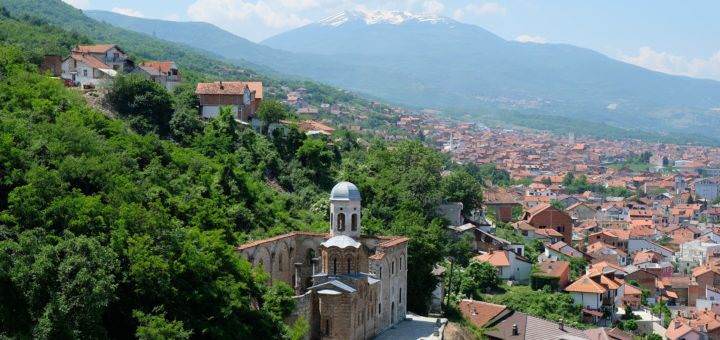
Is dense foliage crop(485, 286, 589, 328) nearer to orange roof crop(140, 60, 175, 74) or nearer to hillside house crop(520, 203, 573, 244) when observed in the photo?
hillside house crop(520, 203, 573, 244)

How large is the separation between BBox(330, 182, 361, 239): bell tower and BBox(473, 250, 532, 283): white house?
15.4m

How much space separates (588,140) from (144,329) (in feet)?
601

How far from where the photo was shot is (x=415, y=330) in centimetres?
2619

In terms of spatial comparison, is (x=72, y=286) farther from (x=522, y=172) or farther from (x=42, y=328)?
(x=522, y=172)

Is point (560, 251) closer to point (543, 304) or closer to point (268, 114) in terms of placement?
point (543, 304)

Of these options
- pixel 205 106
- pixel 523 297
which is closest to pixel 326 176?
pixel 205 106

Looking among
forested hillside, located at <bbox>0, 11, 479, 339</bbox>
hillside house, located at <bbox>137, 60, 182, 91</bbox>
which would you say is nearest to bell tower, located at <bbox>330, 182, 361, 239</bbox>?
forested hillside, located at <bbox>0, 11, 479, 339</bbox>

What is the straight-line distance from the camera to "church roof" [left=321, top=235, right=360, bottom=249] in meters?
24.3

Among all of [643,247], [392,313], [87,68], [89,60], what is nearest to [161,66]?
[89,60]

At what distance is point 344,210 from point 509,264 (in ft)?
55.7

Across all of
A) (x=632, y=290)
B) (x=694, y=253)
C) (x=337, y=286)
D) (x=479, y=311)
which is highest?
(x=337, y=286)

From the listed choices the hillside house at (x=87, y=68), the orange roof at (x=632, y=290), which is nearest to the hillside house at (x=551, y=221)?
the orange roof at (x=632, y=290)

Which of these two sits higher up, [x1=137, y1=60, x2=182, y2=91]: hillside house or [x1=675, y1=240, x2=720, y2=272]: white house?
[x1=137, y1=60, x2=182, y2=91]: hillside house

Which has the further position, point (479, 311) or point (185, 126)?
point (185, 126)
